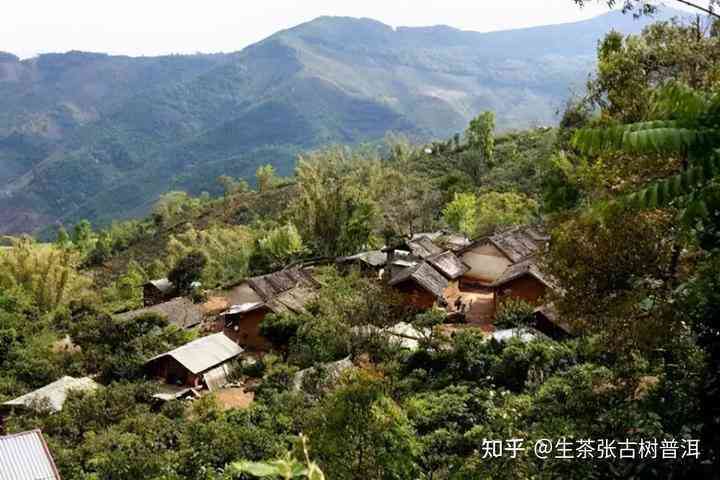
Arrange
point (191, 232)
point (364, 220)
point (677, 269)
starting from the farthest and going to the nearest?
point (191, 232) → point (364, 220) → point (677, 269)

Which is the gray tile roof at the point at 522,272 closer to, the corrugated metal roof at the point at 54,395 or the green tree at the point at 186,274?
the corrugated metal roof at the point at 54,395

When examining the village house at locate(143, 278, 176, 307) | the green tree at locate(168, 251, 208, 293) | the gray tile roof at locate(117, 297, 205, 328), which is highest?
the gray tile roof at locate(117, 297, 205, 328)

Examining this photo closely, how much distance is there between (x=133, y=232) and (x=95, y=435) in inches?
2653

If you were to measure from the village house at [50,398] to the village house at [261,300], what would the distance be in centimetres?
816

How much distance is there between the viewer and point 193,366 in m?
23.0

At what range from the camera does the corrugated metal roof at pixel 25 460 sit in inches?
468

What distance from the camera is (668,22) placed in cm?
1561

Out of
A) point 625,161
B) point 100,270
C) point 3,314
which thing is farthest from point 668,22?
point 100,270

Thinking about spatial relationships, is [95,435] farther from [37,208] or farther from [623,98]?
[37,208]

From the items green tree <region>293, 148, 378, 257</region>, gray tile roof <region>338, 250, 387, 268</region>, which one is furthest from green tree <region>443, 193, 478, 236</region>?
gray tile roof <region>338, 250, 387, 268</region>

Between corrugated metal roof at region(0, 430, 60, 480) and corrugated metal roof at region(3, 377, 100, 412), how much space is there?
296 inches

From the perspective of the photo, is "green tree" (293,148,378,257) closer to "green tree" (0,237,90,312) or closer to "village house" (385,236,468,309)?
"village house" (385,236,468,309)

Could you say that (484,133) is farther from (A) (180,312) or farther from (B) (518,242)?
(A) (180,312)

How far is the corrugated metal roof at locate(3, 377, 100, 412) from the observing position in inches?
787
